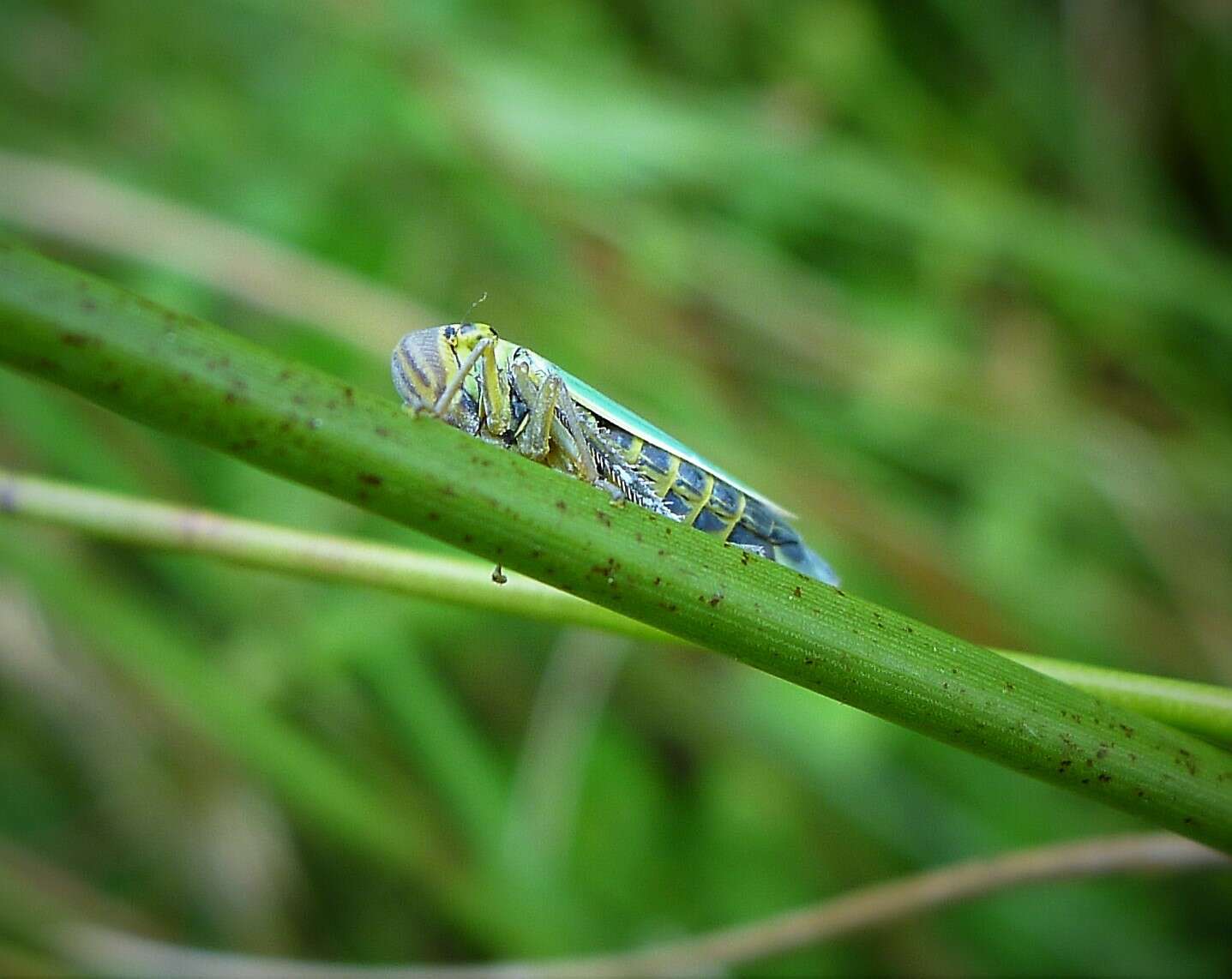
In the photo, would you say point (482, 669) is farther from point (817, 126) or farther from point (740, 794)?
point (817, 126)

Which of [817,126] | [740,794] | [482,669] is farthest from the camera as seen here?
[817,126]

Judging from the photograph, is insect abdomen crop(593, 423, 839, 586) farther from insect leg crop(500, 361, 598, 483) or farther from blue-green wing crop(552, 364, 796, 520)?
insect leg crop(500, 361, 598, 483)

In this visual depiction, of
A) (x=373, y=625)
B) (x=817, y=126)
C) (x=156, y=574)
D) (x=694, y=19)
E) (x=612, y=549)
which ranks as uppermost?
(x=694, y=19)

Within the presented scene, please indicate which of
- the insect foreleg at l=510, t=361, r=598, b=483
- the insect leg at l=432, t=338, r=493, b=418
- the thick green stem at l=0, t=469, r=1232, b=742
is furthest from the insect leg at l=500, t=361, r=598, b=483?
the thick green stem at l=0, t=469, r=1232, b=742

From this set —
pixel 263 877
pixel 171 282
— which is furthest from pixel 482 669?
pixel 171 282

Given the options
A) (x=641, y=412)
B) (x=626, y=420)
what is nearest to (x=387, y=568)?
(x=626, y=420)

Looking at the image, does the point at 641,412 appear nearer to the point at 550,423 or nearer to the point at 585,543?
the point at 550,423

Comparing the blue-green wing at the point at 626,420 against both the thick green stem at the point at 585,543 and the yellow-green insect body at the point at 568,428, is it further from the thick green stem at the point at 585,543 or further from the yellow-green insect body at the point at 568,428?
the thick green stem at the point at 585,543

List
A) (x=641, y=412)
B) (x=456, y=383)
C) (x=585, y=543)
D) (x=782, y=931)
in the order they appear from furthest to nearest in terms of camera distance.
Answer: (x=641, y=412), (x=782, y=931), (x=456, y=383), (x=585, y=543)
